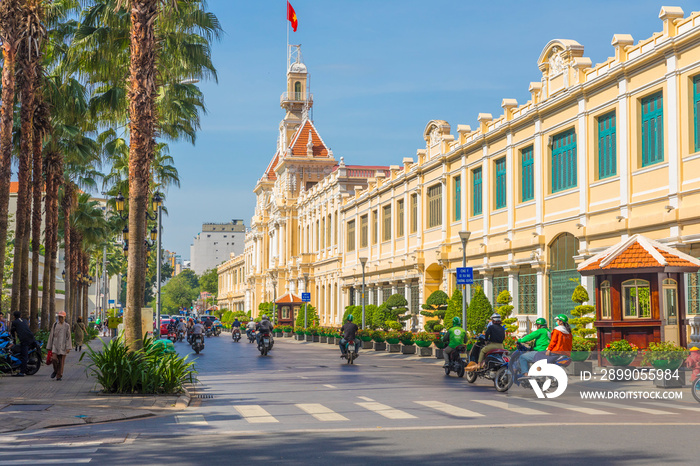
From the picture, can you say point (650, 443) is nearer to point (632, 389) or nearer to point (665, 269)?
point (632, 389)

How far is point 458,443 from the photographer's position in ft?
34.1

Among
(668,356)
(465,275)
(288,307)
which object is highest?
(465,275)

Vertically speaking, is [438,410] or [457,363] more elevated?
[457,363]

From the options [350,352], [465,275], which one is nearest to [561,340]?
[465,275]

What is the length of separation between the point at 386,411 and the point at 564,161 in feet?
58.5

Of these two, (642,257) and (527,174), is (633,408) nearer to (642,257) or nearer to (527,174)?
(642,257)

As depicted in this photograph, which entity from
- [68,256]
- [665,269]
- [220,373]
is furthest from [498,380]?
[68,256]

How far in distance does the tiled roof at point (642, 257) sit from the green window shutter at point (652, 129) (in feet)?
11.3

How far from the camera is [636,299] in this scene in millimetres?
21688

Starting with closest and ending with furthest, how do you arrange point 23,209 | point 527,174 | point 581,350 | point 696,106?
point 581,350 → point 696,106 → point 23,209 → point 527,174

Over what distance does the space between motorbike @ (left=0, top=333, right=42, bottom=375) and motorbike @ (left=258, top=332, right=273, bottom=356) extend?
1422cm

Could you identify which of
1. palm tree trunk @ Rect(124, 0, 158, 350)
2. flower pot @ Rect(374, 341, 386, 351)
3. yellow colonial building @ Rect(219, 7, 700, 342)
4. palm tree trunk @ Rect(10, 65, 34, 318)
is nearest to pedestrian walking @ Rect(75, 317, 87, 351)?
palm tree trunk @ Rect(10, 65, 34, 318)

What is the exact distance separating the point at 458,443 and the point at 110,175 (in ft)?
126

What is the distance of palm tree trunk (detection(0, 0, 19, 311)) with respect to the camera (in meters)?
23.5
